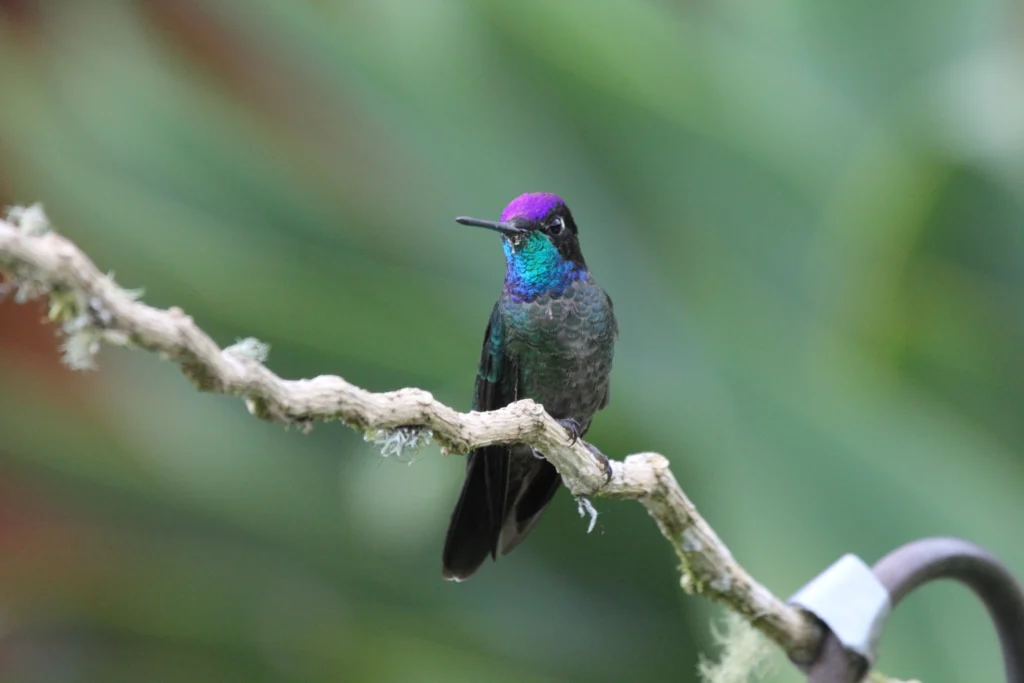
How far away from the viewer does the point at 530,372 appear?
131 centimetres

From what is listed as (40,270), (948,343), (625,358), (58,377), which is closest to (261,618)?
(58,377)

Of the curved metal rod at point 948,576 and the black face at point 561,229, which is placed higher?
the black face at point 561,229

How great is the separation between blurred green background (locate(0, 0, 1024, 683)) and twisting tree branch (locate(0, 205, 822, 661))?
2.79ft

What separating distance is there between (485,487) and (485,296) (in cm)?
75

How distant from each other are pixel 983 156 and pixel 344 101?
4.44 feet

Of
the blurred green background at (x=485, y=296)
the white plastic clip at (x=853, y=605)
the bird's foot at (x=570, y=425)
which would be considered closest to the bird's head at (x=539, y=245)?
the bird's foot at (x=570, y=425)

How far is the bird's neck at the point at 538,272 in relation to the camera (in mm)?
1194

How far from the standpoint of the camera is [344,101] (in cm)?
232

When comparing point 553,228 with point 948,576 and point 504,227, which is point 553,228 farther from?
point 948,576

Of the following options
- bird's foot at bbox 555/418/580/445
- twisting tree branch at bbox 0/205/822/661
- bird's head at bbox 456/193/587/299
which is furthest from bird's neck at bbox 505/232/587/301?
twisting tree branch at bbox 0/205/822/661

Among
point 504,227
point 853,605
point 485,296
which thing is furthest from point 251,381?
point 485,296

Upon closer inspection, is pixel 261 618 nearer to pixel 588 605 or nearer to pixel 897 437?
pixel 588 605

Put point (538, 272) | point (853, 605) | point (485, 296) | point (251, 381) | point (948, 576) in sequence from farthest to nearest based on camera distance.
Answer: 1. point (485, 296)
2. point (538, 272)
3. point (948, 576)
4. point (853, 605)
5. point (251, 381)

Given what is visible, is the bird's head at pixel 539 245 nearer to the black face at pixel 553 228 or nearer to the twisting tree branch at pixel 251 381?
the black face at pixel 553 228
